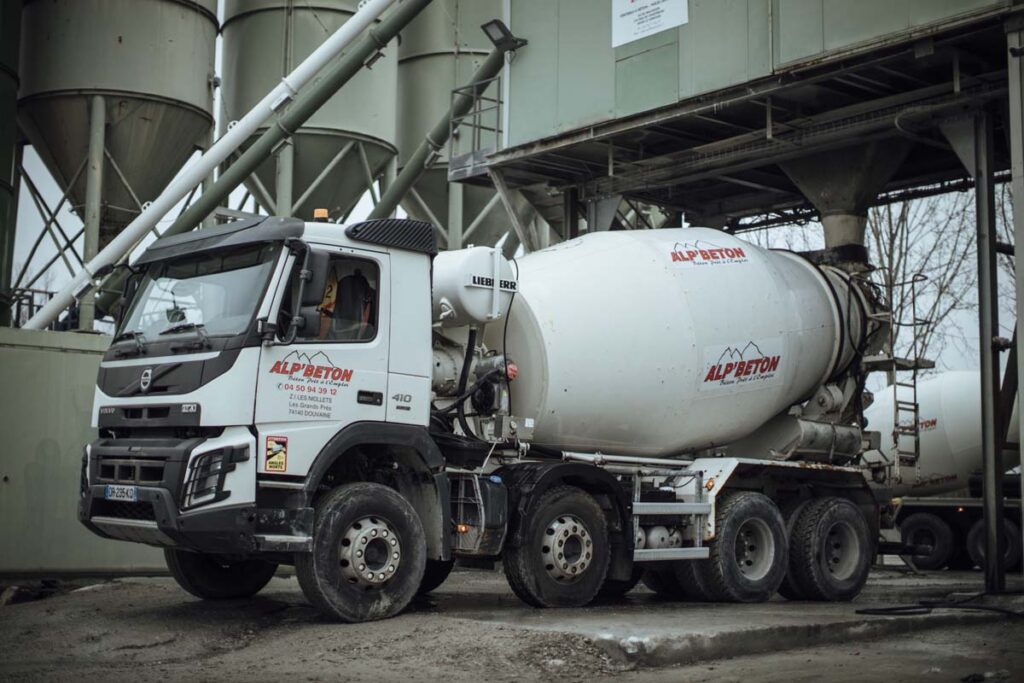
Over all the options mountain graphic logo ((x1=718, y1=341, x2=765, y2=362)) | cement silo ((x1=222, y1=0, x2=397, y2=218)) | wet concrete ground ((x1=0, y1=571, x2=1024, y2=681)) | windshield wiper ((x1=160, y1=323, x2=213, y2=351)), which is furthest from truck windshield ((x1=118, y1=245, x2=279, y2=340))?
cement silo ((x1=222, y1=0, x2=397, y2=218))

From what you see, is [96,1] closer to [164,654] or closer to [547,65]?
[547,65]

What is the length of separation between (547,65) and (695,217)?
350 cm

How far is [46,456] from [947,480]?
15.2m

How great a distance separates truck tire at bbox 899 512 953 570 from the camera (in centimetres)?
2100

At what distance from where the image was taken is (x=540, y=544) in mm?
10367

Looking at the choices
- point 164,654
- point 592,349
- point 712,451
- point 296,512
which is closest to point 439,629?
point 296,512

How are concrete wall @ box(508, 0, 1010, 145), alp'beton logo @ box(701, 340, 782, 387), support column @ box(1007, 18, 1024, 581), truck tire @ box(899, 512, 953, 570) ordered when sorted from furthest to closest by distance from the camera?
truck tire @ box(899, 512, 953, 570), concrete wall @ box(508, 0, 1010, 145), alp'beton logo @ box(701, 340, 782, 387), support column @ box(1007, 18, 1024, 581)

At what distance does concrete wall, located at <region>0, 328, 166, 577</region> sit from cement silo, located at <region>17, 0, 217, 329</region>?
461 centimetres

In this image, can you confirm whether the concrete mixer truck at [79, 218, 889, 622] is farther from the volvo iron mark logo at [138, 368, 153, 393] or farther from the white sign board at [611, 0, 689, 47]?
the white sign board at [611, 0, 689, 47]

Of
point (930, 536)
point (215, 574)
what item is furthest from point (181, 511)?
point (930, 536)

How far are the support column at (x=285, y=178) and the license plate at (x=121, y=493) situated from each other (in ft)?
35.4

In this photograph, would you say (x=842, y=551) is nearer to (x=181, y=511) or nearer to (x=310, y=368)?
(x=310, y=368)

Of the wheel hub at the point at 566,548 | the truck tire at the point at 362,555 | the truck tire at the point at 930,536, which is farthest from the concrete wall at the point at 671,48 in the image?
the truck tire at the point at 930,536

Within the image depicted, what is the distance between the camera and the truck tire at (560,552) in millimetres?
10273
